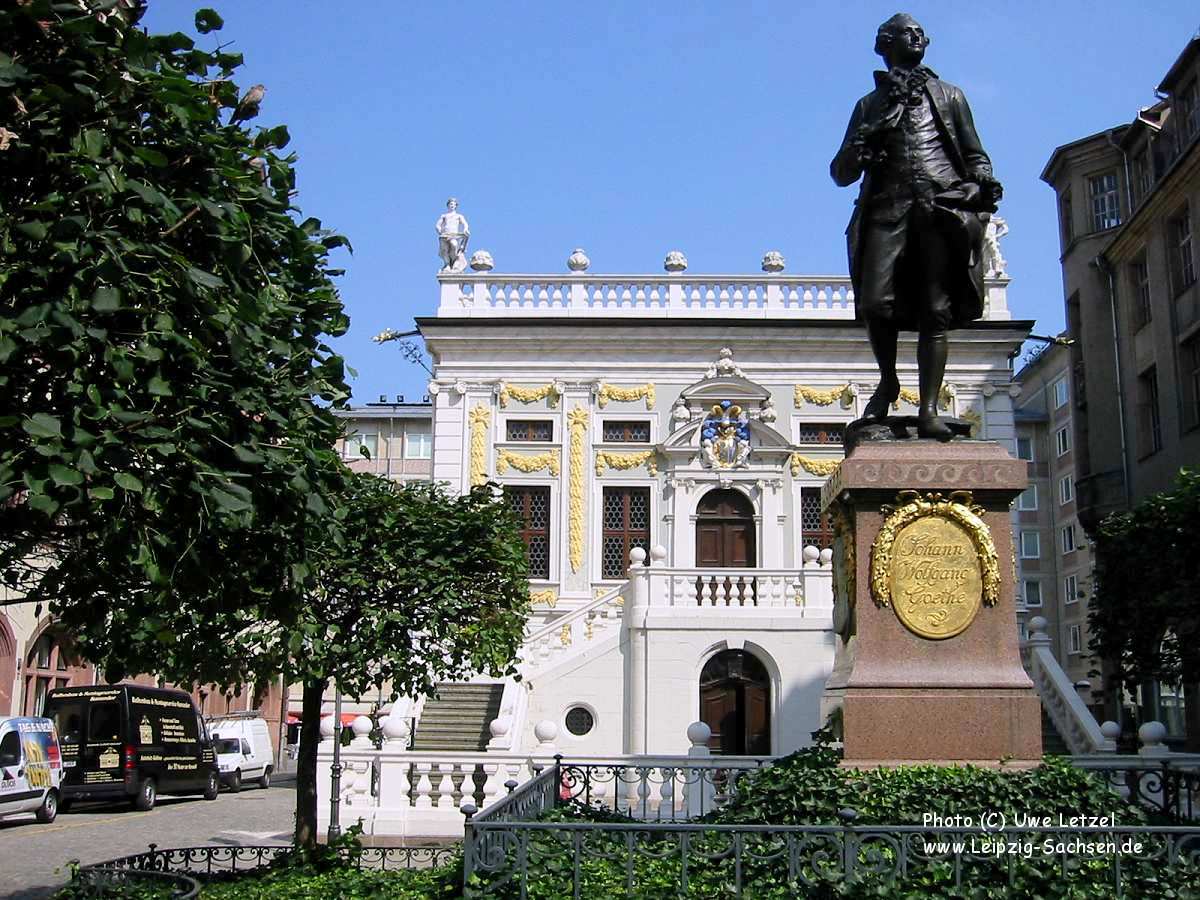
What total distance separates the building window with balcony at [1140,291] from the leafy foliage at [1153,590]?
13418 millimetres

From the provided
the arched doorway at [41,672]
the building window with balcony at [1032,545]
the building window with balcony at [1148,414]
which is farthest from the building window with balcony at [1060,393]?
the arched doorway at [41,672]

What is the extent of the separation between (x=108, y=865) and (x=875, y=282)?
21.3 ft

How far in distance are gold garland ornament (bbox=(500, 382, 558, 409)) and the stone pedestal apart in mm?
24116

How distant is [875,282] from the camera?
823cm

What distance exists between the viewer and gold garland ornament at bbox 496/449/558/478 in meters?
31.3

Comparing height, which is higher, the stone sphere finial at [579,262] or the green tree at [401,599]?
the stone sphere finial at [579,262]

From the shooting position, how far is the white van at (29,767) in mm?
22594

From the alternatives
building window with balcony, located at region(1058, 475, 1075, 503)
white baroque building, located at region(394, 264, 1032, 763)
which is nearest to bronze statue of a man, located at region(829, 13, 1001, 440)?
white baroque building, located at region(394, 264, 1032, 763)

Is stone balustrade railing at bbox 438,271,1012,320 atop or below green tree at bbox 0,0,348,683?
atop

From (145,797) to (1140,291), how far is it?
26.4m

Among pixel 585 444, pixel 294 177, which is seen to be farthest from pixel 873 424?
pixel 585 444

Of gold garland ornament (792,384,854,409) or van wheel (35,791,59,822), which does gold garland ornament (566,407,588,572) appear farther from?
van wheel (35,791,59,822)

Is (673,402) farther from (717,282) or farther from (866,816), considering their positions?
(866,816)

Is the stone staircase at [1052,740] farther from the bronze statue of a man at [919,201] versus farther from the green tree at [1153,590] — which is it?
the bronze statue of a man at [919,201]
